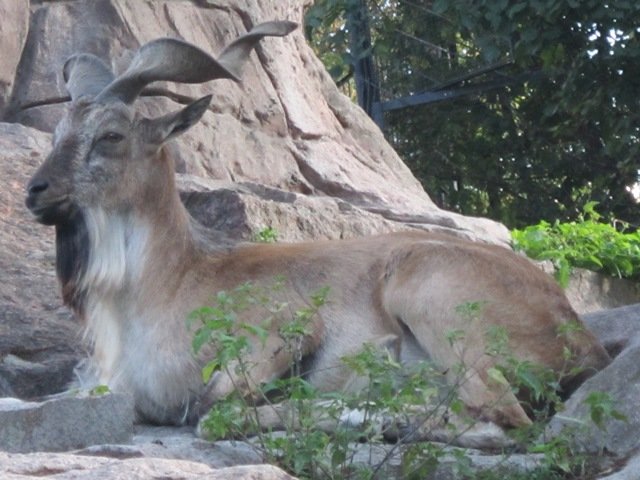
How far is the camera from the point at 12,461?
379 cm

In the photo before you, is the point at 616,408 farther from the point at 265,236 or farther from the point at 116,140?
the point at 265,236

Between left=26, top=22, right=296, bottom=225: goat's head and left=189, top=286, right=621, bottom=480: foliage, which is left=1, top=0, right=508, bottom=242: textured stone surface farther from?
left=189, top=286, right=621, bottom=480: foliage

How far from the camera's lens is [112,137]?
695cm

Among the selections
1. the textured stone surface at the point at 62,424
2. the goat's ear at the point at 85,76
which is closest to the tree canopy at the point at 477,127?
the goat's ear at the point at 85,76

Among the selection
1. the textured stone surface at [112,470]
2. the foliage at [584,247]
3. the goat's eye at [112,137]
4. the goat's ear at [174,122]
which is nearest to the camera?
the textured stone surface at [112,470]

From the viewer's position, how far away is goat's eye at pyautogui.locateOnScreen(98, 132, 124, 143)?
22.7ft

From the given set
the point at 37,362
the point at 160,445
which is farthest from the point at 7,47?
the point at 160,445

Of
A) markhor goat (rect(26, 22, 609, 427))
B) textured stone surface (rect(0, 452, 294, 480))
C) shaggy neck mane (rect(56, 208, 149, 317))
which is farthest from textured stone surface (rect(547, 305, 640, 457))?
shaggy neck mane (rect(56, 208, 149, 317))

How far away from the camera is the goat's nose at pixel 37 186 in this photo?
6.63 meters

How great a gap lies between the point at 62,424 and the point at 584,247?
5588 mm

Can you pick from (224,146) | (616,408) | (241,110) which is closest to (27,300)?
(224,146)

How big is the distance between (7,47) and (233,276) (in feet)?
12.8

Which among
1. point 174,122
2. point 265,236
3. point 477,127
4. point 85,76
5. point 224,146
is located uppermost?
point 85,76

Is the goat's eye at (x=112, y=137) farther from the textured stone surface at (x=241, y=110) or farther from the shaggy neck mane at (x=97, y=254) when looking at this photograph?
the textured stone surface at (x=241, y=110)
